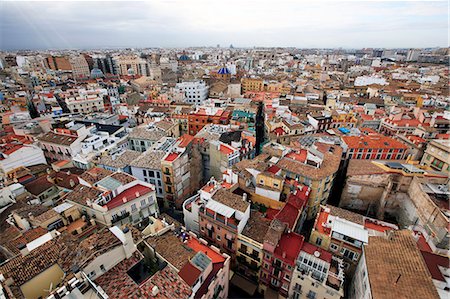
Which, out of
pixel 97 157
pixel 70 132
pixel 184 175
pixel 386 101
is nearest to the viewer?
pixel 184 175

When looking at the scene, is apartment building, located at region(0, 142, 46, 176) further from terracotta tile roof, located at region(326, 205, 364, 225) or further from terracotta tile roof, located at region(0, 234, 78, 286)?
terracotta tile roof, located at region(326, 205, 364, 225)

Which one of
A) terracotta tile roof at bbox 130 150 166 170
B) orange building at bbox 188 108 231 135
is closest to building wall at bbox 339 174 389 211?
terracotta tile roof at bbox 130 150 166 170

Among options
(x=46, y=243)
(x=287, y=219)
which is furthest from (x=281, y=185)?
(x=46, y=243)

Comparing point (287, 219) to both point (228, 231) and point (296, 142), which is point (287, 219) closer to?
point (228, 231)

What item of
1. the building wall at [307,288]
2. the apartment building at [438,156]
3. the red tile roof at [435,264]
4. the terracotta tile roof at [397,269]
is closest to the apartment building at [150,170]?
the building wall at [307,288]

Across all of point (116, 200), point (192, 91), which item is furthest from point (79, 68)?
point (116, 200)
